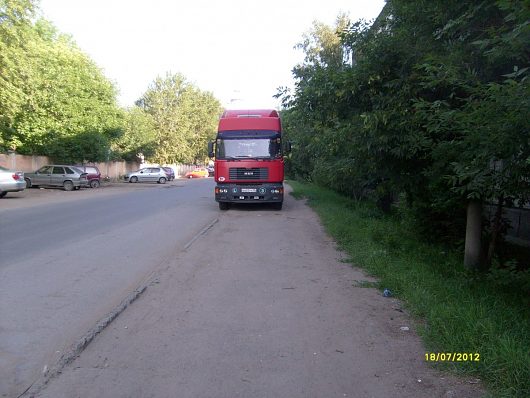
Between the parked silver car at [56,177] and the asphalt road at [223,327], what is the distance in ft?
77.3

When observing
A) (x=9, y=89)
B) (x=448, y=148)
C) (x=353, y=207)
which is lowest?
(x=353, y=207)

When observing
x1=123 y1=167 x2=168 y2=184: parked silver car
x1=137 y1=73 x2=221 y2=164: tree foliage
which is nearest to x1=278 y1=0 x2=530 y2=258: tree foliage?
x1=123 y1=167 x2=168 y2=184: parked silver car

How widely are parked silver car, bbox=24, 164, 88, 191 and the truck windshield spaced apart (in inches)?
700

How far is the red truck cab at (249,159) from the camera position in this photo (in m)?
16.7

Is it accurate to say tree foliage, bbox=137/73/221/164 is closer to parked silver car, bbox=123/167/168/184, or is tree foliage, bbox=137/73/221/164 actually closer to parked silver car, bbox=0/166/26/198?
parked silver car, bbox=123/167/168/184

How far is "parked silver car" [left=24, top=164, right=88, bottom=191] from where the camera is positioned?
101ft

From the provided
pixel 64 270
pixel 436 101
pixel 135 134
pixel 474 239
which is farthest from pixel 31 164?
pixel 436 101

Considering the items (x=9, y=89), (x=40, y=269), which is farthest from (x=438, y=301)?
(x=9, y=89)

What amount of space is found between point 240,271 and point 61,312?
2.82m

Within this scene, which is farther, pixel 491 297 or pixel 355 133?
pixel 355 133

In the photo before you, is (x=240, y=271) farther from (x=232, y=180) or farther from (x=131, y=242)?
(x=232, y=180)

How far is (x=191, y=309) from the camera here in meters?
5.51

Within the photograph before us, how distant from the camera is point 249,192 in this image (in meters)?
16.9
